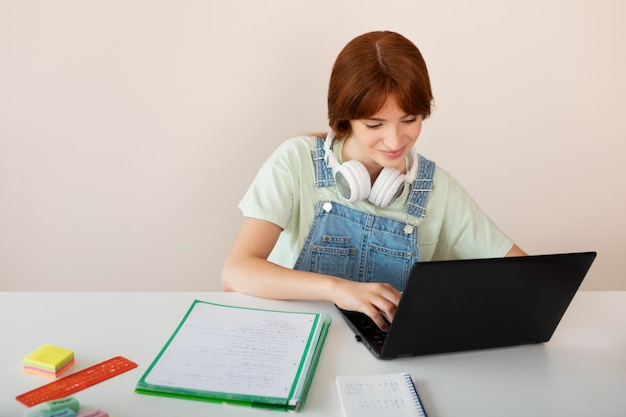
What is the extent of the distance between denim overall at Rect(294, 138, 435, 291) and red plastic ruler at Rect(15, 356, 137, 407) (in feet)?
2.08

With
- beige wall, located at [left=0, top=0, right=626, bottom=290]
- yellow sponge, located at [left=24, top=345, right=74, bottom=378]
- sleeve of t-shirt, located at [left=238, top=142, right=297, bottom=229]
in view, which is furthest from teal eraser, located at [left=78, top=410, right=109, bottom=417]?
beige wall, located at [left=0, top=0, right=626, bottom=290]

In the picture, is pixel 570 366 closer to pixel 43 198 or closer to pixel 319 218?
pixel 319 218

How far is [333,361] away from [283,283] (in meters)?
0.26

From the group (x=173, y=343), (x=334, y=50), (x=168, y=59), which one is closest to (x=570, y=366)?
(x=173, y=343)

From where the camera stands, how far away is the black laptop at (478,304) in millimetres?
1092

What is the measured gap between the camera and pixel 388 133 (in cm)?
153

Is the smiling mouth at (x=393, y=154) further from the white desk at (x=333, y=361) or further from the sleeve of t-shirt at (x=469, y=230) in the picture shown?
the white desk at (x=333, y=361)

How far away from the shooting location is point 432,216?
1.72 m

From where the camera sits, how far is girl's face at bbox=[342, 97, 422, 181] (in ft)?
4.96

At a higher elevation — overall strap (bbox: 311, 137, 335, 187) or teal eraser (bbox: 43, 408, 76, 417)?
overall strap (bbox: 311, 137, 335, 187)

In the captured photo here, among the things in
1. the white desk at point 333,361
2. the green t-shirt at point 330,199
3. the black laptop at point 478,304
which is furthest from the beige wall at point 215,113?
the black laptop at point 478,304

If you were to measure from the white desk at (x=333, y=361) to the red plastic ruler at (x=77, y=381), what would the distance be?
1 centimetres

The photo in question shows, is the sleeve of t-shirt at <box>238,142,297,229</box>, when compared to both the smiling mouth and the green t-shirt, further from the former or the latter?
the smiling mouth

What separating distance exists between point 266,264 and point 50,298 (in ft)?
1.50
